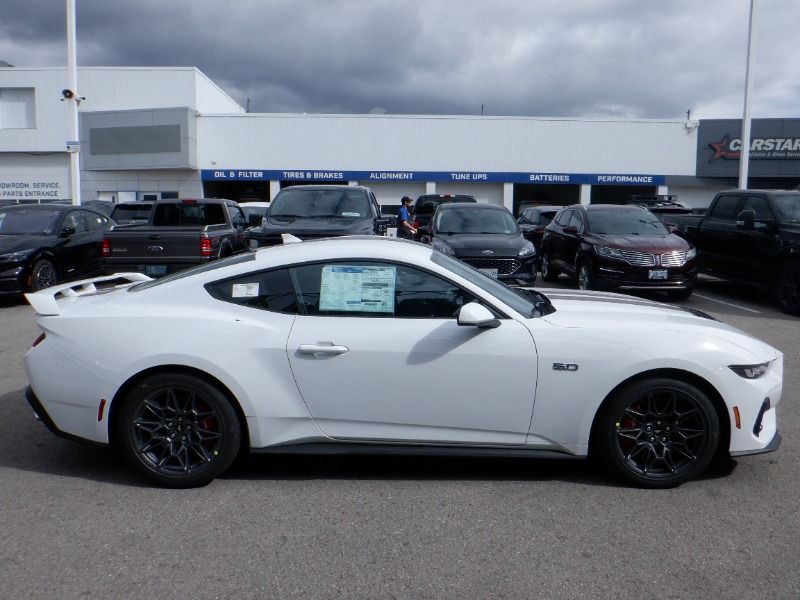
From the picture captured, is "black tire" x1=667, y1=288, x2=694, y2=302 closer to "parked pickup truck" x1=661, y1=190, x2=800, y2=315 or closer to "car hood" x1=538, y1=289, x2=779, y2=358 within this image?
"parked pickup truck" x1=661, y1=190, x2=800, y2=315

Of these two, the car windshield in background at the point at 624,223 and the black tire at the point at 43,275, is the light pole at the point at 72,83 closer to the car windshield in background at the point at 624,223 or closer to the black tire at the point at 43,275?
the black tire at the point at 43,275

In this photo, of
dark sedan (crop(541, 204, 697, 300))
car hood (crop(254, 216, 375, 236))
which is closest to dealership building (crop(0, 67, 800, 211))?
dark sedan (crop(541, 204, 697, 300))

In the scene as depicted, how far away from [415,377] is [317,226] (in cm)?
828

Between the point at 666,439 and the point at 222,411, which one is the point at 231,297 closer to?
the point at 222,411

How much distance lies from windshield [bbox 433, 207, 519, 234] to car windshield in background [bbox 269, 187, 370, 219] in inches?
55.3

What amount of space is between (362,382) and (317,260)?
80 centimetres

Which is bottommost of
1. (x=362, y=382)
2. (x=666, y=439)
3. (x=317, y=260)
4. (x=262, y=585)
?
(x=262, y=585)

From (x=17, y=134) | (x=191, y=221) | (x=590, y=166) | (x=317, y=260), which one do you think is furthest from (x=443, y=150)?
(x=317, y=260)

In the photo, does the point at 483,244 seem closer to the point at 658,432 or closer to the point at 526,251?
the point at 526,251

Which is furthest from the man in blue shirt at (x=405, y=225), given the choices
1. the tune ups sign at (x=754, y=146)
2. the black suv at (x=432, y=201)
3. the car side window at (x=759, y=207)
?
the tune ups sign at (x=754, y=146)

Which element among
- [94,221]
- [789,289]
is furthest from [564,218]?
[94,221]

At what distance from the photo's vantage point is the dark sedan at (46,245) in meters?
11.7

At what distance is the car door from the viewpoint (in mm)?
4254

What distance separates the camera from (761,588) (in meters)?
3.24
